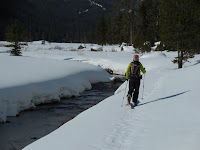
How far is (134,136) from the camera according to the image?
5.32 metres

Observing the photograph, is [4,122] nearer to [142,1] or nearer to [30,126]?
[30,126]

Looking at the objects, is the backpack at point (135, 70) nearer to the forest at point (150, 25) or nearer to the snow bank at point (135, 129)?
the snow bank at point (135, 129)

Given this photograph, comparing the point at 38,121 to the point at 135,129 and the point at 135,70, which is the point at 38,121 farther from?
the point at 135,129

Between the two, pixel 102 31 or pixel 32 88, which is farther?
pixel 102 31

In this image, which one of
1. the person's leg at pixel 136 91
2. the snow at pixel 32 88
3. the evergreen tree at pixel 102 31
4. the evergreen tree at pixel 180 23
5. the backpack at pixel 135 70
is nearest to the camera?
the backpack at pixel 135 70

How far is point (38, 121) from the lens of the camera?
8.70m

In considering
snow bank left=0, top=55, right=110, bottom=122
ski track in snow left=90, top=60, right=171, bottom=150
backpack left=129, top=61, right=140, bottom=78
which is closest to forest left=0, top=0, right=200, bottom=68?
snow bank left=0, top=55, right=110, bottom=122

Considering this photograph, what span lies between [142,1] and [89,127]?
2148 inches

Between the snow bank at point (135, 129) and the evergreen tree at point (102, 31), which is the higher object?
the evergreen tree at point (102, 31)

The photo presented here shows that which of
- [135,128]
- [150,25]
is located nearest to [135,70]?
[135,128]

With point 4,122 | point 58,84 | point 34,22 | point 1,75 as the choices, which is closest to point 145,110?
point 4,122

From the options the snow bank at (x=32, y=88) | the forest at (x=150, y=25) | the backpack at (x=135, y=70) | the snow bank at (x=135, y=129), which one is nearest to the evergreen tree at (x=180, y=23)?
the forest at (x=150, y=25)

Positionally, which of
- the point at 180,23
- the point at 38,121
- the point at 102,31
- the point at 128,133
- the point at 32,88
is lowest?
the point at 38,121

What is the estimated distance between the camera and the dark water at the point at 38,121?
6.86 meters
